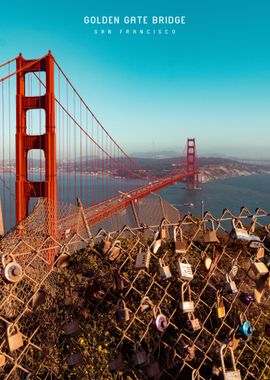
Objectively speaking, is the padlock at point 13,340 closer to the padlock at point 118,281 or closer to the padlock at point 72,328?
the padlock at point 72,328

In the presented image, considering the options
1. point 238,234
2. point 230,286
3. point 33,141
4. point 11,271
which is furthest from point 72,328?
point 33,141

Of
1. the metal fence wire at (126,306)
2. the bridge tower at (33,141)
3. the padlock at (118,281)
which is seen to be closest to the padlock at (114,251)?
the metal fence wire at (126,306)

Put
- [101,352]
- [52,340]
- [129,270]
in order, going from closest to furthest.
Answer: [52,340]
[101,352]
[129,270]

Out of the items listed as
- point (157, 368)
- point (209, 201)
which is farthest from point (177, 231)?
point (209, 201)

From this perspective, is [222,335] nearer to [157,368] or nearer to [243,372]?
[243,372]

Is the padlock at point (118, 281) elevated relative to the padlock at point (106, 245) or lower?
lower

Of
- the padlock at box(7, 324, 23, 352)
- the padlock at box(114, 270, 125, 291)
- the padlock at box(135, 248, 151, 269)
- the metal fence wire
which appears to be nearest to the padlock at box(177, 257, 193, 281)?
the metal fence wire

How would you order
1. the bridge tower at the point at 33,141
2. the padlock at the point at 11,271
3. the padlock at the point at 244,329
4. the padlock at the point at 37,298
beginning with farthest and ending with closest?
1. the bridge tower at the point at 33,141
2. the padlock at the point at 244,329
3. the padlock at the point at 37,298
4. the padlock at the point at 11,271
